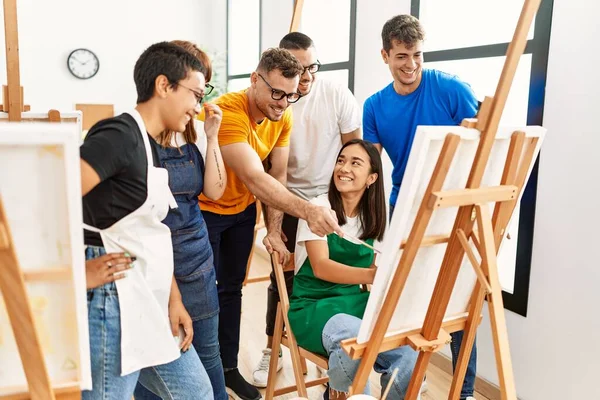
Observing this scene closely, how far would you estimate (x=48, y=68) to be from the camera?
5637mm

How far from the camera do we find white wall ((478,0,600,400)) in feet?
6.19

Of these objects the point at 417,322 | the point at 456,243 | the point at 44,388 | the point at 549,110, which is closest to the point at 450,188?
the point at 456,243

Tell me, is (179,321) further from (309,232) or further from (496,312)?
(496,312)

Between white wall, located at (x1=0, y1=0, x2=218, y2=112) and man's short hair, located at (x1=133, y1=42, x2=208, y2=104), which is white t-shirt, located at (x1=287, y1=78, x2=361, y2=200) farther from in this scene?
white wall, located at (x1=0, y1=0, x2=218, y2=112)

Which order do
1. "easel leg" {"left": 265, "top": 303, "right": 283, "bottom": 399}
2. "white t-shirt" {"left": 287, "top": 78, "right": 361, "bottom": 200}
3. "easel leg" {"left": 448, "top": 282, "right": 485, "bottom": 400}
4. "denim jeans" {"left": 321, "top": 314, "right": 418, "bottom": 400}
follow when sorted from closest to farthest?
"easel leg" {"left": 448, "top": 282, "right": 485, "bottom": 400}
"denim jeans" {"left": 321, "top": 314, "right": 418, "bottom": 400}
"easel leg" {"left": 265, "top": 303, "right": 283, "bottom": 399}
"white t-shirt" {"left": 287, "top": 78, "right": 361, "bottom": 200}

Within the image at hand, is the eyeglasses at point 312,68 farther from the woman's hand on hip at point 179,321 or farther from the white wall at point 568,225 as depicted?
the woman's hand on hip at point 179,321

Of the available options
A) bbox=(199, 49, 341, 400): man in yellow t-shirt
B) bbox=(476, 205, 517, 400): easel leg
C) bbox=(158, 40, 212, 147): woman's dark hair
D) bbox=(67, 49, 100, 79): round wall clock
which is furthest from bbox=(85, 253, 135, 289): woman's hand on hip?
bbox=(67, 49, 100, 79): round wall clock

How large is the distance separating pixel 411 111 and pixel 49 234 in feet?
5.10

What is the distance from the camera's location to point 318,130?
224cm

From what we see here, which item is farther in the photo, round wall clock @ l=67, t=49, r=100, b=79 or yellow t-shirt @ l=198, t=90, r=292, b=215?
round wall clock @ l=67, t=49, r=100, b=79

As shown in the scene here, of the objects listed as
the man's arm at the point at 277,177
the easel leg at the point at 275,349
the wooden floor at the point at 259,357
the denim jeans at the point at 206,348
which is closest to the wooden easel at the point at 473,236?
the denim jeans at the point at 206,348

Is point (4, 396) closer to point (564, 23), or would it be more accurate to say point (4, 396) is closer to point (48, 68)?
point (564, 23)

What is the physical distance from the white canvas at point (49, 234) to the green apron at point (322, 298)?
2.77 ft

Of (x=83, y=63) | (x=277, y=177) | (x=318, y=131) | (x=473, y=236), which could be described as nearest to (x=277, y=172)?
(x=277, y=177)
